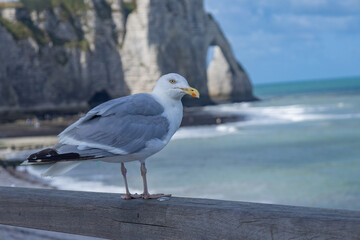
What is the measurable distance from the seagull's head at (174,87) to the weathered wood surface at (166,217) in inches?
21.0

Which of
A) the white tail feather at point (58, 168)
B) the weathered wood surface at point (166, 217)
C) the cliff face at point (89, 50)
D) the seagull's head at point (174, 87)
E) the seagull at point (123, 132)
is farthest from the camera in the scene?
the cliff face at point (89, 50)

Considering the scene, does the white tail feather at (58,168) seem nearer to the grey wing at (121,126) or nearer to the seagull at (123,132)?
the seagull at (123,132)

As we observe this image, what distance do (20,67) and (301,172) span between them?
36.8 metres

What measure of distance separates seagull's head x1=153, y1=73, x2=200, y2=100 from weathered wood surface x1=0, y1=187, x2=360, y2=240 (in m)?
0.53

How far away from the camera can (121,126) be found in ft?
7.39

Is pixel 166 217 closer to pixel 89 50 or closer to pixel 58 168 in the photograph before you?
pixel 58 168

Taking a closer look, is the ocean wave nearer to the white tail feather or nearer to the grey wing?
the grey wing

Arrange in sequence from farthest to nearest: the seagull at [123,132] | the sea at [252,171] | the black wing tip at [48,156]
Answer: the sea at [252,171] → the seagull at [123,132] → the black wing tip at [48,156]

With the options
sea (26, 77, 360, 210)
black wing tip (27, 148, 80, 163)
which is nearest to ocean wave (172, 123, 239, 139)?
sea (26, 77, 360, 210)

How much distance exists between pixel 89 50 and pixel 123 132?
49.4 meters

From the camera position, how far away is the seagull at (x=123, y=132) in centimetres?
206

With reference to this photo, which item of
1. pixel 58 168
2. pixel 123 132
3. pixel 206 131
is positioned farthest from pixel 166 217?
pixel 206 131

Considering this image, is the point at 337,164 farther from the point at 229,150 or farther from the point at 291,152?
the point at 229,150

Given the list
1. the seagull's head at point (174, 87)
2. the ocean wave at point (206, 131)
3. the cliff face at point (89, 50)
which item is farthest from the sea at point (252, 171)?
the cliff face at point (89, 50)
